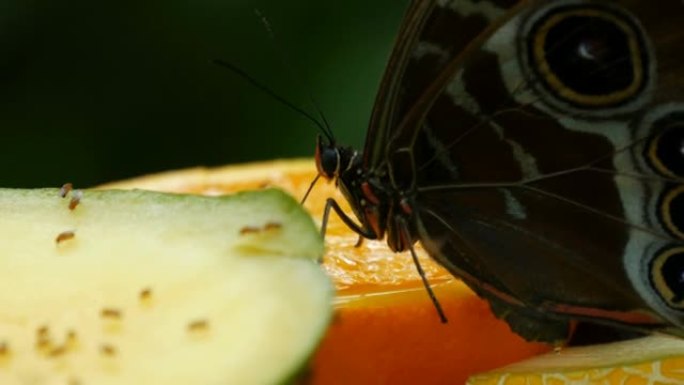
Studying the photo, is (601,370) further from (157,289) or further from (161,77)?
(161,77)

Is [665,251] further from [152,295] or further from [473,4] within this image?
[152,295]

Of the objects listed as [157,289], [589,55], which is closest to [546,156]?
[589,55]

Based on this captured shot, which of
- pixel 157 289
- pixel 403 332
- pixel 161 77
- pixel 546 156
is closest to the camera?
pixel 157 289

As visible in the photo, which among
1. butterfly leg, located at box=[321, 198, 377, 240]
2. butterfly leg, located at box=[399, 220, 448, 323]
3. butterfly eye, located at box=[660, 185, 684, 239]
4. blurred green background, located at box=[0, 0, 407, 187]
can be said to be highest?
blurred green background, located at box=[0, 0, 407, 187]

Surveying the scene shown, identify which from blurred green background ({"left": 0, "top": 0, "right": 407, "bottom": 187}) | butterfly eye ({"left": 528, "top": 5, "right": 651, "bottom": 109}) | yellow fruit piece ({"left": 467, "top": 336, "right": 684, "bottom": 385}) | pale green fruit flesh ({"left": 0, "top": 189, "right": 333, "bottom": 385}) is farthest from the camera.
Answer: blurred green background ({"left": 0, "top": 0, "right": 407, "bottom": 187})

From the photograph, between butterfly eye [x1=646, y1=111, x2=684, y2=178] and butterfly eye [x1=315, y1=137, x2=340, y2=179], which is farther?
butterfly eye [x1=315, y1=137, x2=340, y2=179]

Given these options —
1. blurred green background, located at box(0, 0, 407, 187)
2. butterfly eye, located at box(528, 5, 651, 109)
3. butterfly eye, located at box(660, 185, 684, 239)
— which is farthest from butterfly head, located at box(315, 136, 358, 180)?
blurred green background, located at box(0, 0, 407, 187)

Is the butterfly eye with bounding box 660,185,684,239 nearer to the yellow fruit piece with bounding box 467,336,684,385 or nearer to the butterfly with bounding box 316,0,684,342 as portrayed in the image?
the butterfly with bounding box 316,0,684,342

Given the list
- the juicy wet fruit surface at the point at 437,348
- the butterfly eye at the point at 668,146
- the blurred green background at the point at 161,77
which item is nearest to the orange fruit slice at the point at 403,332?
the juicy wet fruit surface at the point at 437,348
